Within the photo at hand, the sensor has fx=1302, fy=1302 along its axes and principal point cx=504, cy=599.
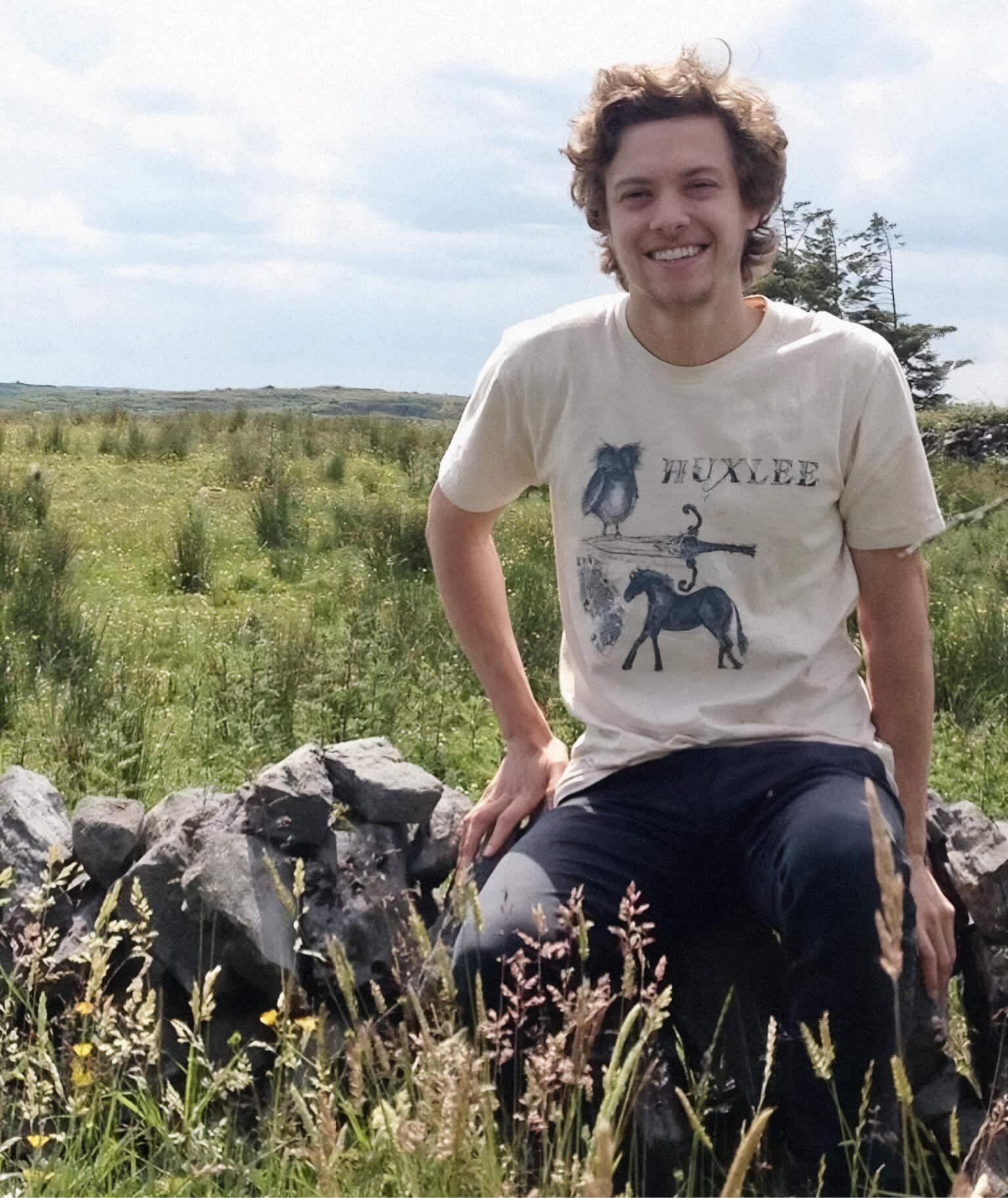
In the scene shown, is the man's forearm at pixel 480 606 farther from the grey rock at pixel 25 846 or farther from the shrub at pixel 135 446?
the shrub at pixel 135 446

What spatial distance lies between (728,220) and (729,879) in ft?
4.09

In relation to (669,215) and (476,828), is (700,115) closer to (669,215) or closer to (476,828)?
(669,215)

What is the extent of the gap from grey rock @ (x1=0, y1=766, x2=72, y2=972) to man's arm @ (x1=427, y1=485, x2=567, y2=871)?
941mm

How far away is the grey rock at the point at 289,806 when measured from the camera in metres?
2.72

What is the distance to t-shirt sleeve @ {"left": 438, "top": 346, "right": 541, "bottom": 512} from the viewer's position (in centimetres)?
267

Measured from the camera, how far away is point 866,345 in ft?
8.16

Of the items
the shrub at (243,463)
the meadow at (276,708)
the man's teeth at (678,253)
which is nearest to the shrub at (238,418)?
the meadow at (276,708)

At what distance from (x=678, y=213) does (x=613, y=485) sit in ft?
1.72

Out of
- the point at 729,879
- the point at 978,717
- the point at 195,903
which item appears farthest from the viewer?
the point at 978,717

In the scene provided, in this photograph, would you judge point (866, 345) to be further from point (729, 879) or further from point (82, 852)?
point (82, 852)

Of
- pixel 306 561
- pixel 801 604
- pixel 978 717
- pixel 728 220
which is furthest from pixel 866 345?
pixel 306 561

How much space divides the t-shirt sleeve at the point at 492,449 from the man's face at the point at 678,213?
0.33 metres

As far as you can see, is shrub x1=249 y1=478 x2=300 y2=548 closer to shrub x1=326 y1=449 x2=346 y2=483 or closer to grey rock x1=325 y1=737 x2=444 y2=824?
shrub x1=326 y1=449 x2=346 y2=483

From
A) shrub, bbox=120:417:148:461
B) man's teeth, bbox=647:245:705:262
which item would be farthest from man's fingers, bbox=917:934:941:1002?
shrub, bbox=120:417:148:461
